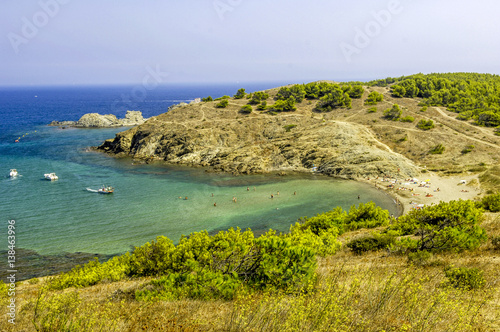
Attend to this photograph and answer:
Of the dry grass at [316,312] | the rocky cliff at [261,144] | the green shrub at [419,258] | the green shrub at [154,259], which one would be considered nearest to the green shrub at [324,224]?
the green shrub at [419,258]

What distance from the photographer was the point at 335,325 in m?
7.73

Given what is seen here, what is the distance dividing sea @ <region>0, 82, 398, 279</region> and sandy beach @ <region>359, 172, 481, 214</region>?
2.60 metres

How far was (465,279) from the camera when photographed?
11.7m

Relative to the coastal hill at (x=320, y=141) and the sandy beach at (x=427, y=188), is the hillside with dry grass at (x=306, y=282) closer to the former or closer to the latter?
the sandy beach at (x=427, y=188)

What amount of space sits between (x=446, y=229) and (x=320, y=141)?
5214 cm

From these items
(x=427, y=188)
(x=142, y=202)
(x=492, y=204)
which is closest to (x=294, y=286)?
(x=492, y=204)

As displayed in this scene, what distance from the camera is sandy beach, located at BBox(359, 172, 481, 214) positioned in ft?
152

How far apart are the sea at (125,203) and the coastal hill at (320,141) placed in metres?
5.92

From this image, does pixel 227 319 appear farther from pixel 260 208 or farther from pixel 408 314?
pixel 260 208

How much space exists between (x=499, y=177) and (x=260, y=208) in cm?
4055

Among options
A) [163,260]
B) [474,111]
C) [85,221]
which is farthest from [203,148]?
[474,111]

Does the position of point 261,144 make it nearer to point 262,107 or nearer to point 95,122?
point 262,107

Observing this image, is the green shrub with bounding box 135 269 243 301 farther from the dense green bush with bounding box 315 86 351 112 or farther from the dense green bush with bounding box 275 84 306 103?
the dense green bush with bounding box 275 84 306 103

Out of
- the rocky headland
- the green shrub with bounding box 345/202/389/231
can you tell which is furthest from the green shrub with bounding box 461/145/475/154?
the rocky headland
